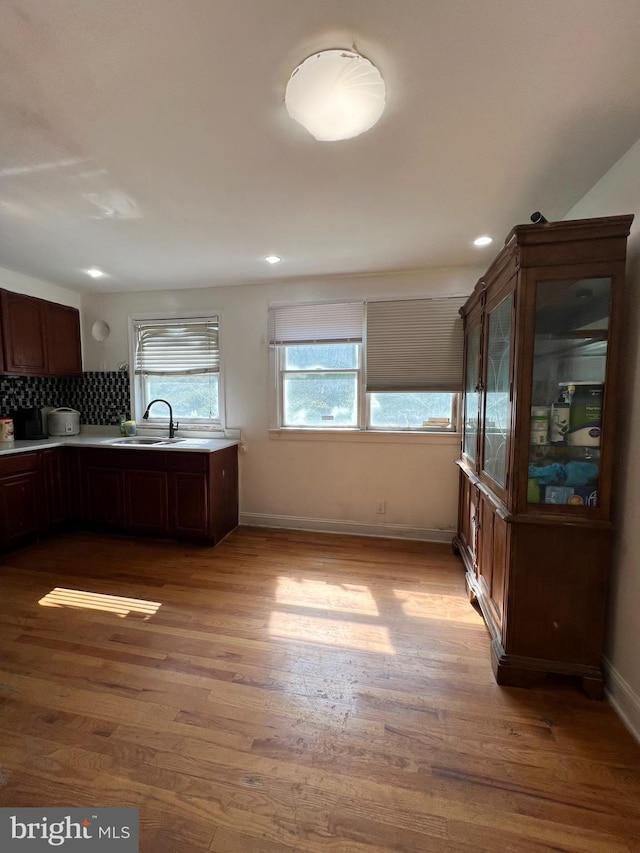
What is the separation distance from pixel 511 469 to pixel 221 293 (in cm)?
312

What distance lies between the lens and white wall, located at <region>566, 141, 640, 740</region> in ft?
4.86

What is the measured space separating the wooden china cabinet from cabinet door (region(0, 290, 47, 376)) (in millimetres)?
3994

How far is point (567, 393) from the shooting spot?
1.60 meters

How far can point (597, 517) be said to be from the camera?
1.55 m

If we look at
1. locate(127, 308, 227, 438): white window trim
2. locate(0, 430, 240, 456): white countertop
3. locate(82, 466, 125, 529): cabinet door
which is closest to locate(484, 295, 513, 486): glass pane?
locate(0, 430, 240, 456): white countertop

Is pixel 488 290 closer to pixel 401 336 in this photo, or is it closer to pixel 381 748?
pixel 401 336

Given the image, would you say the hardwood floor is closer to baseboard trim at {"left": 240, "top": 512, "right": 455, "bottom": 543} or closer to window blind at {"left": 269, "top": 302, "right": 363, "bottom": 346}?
baseboard trim at {"left": 240, "top": 512, "right": 455, "bottom": 543}

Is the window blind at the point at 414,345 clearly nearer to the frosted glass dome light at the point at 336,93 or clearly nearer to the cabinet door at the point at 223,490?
the cabinet door at the point at 223,490

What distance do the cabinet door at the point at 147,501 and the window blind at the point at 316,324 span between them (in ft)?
5.60

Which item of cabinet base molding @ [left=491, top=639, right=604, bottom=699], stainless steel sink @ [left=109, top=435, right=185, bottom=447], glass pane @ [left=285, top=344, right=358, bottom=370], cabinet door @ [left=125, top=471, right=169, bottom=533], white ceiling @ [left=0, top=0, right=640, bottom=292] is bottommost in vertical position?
cabinet base molding @ [left=491, top=639, right=604, bottom=699]

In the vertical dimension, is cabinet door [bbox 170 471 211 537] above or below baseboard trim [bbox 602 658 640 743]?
above

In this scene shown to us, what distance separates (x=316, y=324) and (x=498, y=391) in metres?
1.90

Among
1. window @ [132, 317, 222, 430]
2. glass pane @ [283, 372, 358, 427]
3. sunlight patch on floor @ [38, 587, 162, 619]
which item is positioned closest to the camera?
sunlight patch on floor @ [38, 587, 162, 619]

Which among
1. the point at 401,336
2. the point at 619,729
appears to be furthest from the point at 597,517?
the point at 401,336
